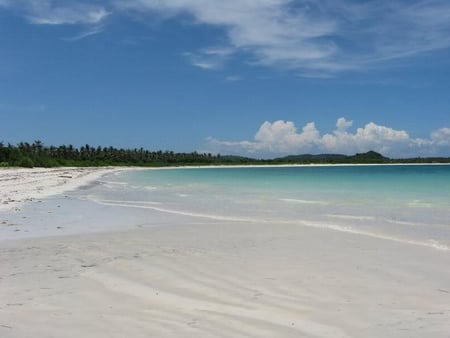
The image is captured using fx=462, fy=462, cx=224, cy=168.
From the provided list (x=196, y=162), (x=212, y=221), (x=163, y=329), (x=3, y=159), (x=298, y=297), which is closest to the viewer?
(x=163, y=329)

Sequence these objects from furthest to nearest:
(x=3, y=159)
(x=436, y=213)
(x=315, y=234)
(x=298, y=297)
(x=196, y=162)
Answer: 1. (x=196, y=162)
2. (x=3, y=159)
3. (x=436, y=213)
4. (x=315, y=234)
5. (x=298, y=297)

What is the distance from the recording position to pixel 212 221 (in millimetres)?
14531

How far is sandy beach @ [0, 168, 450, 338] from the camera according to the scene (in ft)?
15.3

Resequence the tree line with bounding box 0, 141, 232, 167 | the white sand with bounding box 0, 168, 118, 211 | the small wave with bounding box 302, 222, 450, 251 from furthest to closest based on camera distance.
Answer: the tree line with bounding box 0, 141, 232, 167
the white sand with bounding box 0, 168, 118, 211
the small wave with bounding box 302, 222, 450, 251

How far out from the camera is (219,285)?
6367 mm

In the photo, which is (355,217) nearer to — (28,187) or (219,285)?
(219,285)

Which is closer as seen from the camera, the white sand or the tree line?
the white sand

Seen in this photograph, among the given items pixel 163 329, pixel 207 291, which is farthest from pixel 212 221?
pixel 163 329

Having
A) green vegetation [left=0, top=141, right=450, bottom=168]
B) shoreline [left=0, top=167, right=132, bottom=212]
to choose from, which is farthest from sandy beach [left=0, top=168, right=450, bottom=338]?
green vegetation [left=0, top=141, right=450, bottom=168]

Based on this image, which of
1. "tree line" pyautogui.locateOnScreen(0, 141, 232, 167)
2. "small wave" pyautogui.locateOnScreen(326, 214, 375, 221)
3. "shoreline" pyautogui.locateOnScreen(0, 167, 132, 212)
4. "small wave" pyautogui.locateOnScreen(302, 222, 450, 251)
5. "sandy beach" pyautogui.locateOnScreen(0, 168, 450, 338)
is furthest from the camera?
"tree line" pyautogui.locateOnScreen(0, 141, 232, 167)

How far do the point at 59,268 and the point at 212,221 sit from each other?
7578 millimetres

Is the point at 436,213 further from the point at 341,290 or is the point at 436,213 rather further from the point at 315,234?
the point at 341,290

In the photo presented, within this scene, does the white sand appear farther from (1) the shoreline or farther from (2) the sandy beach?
(2) the sandy beach

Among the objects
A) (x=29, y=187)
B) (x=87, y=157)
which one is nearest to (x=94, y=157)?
(x=87, y=157)
